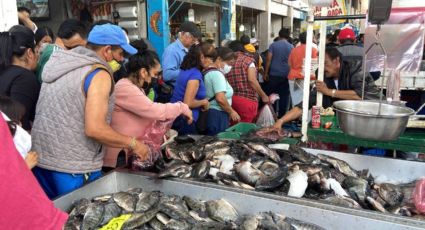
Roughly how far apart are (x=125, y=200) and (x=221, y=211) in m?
0.60

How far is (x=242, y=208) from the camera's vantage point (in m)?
2.19

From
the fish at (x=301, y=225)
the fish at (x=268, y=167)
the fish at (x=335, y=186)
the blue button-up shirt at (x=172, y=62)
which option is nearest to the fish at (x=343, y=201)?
the fish at (x=335, y=186)

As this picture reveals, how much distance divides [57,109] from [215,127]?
2.56m

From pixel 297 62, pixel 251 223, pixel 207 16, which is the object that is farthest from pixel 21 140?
pixel 207 16

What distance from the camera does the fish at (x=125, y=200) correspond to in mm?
2191

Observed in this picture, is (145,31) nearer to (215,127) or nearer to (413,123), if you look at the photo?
(215,127)

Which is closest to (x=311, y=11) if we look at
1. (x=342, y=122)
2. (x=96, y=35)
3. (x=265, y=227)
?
(x=342, y=122)

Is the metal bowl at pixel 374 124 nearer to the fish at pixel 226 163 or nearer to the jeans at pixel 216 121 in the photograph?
the fish at pixel 226 163

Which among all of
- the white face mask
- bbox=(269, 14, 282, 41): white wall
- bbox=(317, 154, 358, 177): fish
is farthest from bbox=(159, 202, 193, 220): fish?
bbox=(269, 14, 282, 41): white wall

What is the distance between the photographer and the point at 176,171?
252 centimetres

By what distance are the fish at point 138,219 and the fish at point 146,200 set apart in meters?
0.06

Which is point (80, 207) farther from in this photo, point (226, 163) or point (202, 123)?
point (202, 123)

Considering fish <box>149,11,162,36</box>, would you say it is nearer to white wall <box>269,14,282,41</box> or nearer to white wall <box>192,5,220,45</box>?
white wall <box>192,5,220,45</box>

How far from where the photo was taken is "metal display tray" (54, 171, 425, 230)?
188cm
